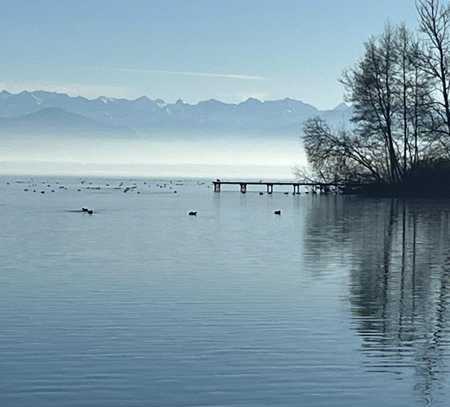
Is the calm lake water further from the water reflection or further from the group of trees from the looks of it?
the group of trees

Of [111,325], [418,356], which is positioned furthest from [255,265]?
[418,356]

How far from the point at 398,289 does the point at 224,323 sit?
695 centimetres

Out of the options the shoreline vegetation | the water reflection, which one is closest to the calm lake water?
the water reflection

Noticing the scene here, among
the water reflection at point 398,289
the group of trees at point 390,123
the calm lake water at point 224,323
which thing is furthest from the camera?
the group of trees at point 390,123

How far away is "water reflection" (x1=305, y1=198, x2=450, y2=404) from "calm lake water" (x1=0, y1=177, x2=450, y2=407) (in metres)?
0.05

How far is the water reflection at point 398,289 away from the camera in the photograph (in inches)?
564

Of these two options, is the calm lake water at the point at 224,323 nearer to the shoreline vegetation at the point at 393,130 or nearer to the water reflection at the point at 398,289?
the water reflection at the point at 398,289

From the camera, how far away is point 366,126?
85.0 metres

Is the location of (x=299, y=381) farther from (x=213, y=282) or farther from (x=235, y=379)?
(x=213, y=282)

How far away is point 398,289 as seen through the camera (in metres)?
22.8

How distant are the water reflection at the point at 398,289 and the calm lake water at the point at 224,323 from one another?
2.1 inches

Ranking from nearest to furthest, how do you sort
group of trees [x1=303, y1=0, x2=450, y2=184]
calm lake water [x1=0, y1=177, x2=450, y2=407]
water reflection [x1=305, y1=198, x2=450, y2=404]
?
calm lake water [x1=0, y1=177, x2=450, y2=407]
water reflection [x1=305, y1=198, x2=450, y2=404]
group of trees [x1=303, y1=0, x2=450, y2=184]

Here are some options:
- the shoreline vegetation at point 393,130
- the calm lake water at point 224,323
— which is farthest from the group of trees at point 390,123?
the calm lake water at point 224,323

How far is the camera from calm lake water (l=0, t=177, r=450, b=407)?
12578 millimetres
